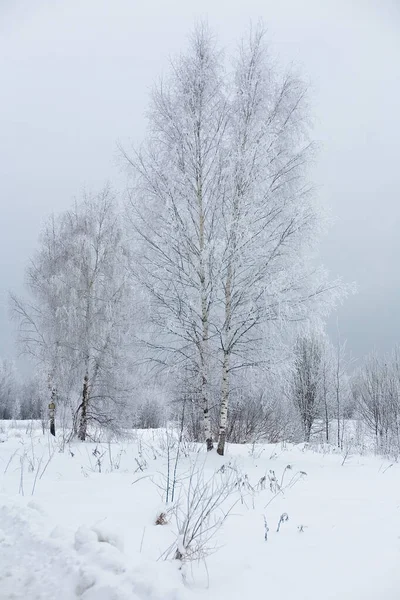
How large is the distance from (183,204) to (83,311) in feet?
26.4

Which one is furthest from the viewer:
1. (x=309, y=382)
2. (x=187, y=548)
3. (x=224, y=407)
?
(x=309, y=382)

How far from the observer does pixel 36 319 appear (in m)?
16.3

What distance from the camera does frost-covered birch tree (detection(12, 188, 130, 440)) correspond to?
1427 cm

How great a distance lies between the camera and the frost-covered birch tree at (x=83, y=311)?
46.8 ft

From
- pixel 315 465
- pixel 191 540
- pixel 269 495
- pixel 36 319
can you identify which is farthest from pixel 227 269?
pixel 36 319

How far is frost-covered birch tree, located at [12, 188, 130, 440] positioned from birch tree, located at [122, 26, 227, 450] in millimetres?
5319

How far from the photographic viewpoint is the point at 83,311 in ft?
48.7

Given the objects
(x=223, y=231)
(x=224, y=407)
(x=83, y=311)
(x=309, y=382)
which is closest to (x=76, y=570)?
(x=224, y=407)

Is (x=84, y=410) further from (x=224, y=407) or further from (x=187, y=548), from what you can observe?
(x=187, y=548)

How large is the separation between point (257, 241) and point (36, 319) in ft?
38.9

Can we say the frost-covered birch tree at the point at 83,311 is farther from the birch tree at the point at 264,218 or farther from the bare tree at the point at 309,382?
the bare tree at the point at 309,382

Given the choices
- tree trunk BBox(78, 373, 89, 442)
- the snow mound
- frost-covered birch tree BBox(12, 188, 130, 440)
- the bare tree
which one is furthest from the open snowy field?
the bare tree

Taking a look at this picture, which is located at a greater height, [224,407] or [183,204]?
[183,204]

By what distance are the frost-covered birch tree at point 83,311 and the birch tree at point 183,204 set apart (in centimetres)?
532
